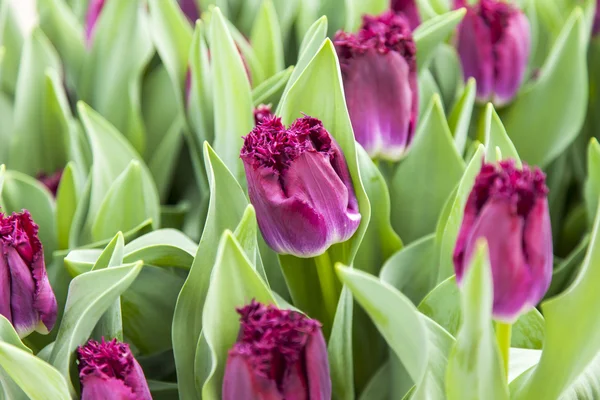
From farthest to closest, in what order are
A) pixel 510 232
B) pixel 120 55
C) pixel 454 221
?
pixel 120 55
pixel 454 221
pixel 510 232

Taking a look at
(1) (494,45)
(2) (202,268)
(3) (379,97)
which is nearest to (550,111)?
(1) (494,45)

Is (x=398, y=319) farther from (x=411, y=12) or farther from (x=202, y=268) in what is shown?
(x=411, y=12)

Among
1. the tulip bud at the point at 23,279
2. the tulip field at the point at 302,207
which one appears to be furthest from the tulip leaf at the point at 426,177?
the tulip bud at the point at 23,279

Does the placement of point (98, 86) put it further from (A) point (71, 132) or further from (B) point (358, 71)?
(B) point (358, 71)

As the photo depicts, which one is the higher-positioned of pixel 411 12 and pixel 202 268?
pixel 411 12

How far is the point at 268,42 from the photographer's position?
0.59 meters

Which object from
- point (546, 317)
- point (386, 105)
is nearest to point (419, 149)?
point (386, 105)

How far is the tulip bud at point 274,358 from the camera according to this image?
1.01 feet

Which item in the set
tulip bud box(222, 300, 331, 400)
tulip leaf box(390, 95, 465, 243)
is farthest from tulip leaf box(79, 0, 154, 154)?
tulip bud box(222, 300, 331, 400)

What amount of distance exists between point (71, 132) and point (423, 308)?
0.28 meters

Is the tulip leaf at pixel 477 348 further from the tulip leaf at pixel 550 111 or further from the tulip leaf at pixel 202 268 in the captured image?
the tulip leaf at pixel 550 111

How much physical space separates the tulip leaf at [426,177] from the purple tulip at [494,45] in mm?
78

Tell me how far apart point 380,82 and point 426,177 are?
3.3 inches

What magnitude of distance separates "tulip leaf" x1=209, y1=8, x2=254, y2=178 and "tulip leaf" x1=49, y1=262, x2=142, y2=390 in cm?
12
